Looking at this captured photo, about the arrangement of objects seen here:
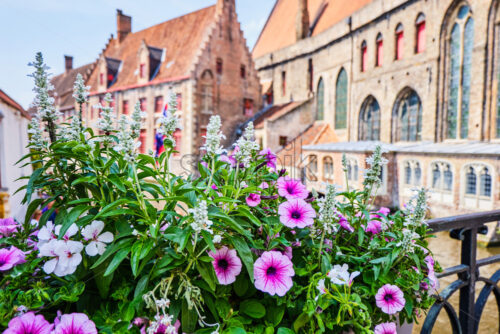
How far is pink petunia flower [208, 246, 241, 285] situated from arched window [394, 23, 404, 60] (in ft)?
61.8

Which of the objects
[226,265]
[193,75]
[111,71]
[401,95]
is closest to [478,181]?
[401,95]

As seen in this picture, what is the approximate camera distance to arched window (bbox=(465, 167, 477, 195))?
11555 millimetres

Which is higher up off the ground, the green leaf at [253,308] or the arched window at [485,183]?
the green leaf at [253,308]

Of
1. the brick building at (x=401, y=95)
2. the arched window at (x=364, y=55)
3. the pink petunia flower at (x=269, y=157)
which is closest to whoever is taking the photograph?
the pink petunia flower at (x=269, y=157)

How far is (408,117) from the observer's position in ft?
55.4

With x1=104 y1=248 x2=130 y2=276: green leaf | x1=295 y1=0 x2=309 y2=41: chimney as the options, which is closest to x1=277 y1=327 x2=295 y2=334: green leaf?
x1=104 y1=248 x2=130 y2=276: green leaf

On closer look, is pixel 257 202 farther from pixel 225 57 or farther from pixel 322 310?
pixel 225 57

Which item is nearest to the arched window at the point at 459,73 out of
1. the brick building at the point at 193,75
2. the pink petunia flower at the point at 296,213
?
the brick building at the point at 193,75

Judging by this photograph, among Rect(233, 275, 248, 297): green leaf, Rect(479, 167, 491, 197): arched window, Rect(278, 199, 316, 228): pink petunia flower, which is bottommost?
Rect(479, 167, 491, 197): arched window

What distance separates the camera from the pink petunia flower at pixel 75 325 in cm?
87

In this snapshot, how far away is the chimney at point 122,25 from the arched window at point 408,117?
818 inches

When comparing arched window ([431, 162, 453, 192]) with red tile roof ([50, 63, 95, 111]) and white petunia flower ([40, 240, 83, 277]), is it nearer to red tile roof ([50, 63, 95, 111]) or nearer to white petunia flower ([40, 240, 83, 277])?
white petunia flower ([40, 240, 83, 277])

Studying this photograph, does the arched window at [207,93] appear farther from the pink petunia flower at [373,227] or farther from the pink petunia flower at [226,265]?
Answer: the pink petunia flower at [226,265]

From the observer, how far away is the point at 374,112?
19047mm
